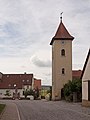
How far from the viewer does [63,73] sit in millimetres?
75188

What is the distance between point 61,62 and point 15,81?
168ft

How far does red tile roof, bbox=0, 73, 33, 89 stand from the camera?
122500 mm

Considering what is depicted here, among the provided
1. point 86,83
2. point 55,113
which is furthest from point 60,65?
point 55,113

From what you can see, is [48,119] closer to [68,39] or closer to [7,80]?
[68,39]

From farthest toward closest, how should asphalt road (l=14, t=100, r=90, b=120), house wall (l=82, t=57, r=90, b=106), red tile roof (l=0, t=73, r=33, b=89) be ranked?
1. red tile roof (l=0, t=73, r=33, b=89)
2. house wall (l=82, t=57, r=90, b=106)
3. asphalt road (l=14, t=100, r=90, b=120)

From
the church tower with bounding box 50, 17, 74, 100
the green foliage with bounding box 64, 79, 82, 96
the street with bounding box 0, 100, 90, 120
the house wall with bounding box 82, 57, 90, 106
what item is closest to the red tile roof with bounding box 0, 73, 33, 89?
the church tower with bounding box 50, 17, 74, 100

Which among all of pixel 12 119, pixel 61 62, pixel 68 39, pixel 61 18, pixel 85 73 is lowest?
pixel 12 119

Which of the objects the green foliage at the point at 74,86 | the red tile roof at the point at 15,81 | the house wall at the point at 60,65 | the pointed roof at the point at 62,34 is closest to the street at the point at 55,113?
the green foliage at the point at 74,86

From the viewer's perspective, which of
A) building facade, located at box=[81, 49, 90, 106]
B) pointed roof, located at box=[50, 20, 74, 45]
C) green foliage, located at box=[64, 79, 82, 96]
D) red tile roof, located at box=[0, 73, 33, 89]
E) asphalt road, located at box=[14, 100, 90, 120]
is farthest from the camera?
red tile roof, located at box=[0, 73, 33, 89]

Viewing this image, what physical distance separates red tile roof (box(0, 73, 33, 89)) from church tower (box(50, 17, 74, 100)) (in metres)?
48.0

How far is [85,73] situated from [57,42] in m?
31.0

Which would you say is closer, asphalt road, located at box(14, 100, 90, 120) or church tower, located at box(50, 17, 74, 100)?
asphalt road, located at box(14, 100, 90, 120)

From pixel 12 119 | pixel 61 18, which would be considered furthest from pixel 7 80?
pixel 12 119

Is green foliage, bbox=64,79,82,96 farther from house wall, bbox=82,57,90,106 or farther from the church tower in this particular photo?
the church tower
